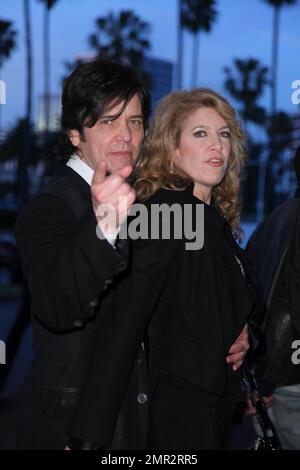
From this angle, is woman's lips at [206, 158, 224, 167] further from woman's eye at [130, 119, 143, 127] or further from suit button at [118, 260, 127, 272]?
suit button at [118, 260, 127, 272]

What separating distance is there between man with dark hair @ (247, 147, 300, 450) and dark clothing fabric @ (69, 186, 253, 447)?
1.72 feet

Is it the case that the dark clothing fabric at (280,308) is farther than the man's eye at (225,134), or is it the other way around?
the dark clothing fabric at (280,308)

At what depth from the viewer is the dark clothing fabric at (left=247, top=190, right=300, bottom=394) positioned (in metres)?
2.67

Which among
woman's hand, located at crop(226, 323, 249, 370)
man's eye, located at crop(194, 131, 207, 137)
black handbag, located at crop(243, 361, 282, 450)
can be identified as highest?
man's eye, located at crop(194, 131, 207, 137)

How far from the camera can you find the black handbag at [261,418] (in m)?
2.48

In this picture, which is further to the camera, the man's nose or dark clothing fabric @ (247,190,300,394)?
dark clothing fabric @ (247,190,300,394)

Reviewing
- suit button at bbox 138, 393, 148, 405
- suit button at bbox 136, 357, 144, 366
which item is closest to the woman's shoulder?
suit button at bbox 136, 357, 144, 366

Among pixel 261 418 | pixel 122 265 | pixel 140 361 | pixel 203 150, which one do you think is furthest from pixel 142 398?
pixel 203 150

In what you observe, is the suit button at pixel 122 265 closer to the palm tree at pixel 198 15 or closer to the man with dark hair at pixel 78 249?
the man with dark hair at pixel 78 249

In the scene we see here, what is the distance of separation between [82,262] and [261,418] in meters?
1.35

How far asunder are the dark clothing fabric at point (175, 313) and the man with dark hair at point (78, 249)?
2.4 inches

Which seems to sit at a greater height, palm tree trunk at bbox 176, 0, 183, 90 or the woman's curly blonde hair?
palm tree trunk at bbox 176, 0, 183, 90

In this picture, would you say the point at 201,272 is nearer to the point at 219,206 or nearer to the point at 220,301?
the point at 220,301

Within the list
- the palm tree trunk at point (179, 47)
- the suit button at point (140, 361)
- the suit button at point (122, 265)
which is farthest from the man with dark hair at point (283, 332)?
the palm tree trunk at point (179, 47)
